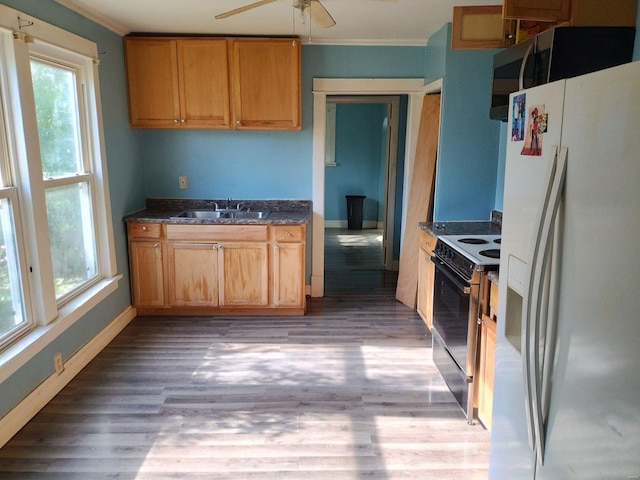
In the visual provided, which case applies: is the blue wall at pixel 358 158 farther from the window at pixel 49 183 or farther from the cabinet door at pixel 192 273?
the window at pixel 49 183

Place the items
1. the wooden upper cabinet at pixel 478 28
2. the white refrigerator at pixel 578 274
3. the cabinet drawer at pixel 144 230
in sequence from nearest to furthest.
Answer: the white refrigerator at pixel 578 274 < the wooden upper cabinet at pixel 478 28 < the cabinet drawer at pixel 144 230

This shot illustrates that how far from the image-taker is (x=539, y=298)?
1331mm

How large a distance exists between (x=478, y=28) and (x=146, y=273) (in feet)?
10.2

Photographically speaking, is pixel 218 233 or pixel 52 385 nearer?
pixel 52 385

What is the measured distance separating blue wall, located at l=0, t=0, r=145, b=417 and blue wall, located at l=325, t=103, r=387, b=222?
4.34 metres

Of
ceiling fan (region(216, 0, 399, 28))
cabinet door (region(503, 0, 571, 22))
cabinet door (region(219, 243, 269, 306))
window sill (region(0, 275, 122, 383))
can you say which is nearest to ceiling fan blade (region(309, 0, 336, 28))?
ceiling fan (region(216, 0, 399, 28))

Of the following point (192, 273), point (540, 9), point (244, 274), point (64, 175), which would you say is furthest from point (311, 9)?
point (192, 273)

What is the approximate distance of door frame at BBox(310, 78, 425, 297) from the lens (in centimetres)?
427

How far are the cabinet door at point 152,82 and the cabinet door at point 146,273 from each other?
1.06 meters

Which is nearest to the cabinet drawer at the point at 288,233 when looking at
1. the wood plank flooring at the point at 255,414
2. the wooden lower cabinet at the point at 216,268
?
the wooden lower cabinet at the point at 216,268

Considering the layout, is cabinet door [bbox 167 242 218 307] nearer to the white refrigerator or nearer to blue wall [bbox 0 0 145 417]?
blue wall [bbox 0 0 145 417]

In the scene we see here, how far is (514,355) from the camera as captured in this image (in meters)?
1.64

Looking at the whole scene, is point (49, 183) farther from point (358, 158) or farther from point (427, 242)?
point (358, 158)

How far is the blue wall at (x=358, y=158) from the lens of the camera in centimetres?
802
